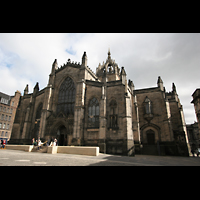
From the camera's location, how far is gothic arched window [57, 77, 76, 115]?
23.8m

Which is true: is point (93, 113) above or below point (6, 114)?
below

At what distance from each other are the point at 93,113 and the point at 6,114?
3575 cm

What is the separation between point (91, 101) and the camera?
73.4 ft

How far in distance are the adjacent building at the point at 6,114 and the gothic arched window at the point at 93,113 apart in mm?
33804

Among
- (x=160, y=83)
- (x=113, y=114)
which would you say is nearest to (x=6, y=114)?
(x=113, y=114)

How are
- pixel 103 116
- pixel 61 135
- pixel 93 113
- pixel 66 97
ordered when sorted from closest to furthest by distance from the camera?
pixel 103 116
pixel 93 113
pixel 61 135
pixel 66 97

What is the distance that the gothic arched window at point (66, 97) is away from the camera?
23766mm

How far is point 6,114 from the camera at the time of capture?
141ft

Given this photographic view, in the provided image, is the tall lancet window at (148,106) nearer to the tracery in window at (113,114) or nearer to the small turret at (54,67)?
the tracery in window at (113,114)

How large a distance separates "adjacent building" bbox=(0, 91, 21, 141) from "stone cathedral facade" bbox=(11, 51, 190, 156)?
1677cm

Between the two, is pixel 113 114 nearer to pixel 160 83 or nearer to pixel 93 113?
pixel 93 113
